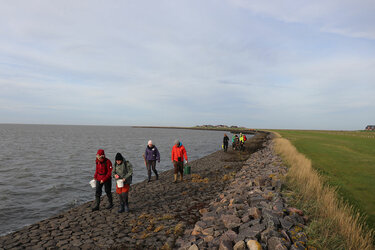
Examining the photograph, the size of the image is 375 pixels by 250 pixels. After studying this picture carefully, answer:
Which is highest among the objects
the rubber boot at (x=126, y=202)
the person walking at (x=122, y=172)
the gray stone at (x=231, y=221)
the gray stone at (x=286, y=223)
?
the person walking at (x=122, y=172)

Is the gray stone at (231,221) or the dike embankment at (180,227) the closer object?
the dike embankment at (180,227)

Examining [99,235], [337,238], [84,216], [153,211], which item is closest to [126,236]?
[99,235]

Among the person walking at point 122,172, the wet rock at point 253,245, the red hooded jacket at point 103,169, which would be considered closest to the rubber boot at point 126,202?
the person walking at point 122,172

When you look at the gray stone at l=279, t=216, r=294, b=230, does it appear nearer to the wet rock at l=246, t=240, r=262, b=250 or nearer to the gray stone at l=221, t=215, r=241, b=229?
the gray stone at l=221, t=215, r=241, b=229

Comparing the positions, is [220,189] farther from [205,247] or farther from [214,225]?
[205,247]

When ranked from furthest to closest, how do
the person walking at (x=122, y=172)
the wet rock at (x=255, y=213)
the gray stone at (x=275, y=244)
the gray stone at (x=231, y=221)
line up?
the person walking at (x=122, y=172) < the wet rock at (x=255, y=213) < the gray stone at (x=231, y=221) < the gray stone at (x=275, y=244)

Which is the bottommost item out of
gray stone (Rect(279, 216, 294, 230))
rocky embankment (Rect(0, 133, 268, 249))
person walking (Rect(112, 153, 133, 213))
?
rocky embankment (Rect(0, 133, 268, 249))

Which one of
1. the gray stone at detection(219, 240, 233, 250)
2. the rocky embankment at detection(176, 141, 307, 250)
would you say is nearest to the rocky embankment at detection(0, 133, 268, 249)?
the rocky embankment at detection(176, 141, 307, 250)

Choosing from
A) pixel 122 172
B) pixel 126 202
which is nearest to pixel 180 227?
pixel 126 202

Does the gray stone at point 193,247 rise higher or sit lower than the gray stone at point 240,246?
lower

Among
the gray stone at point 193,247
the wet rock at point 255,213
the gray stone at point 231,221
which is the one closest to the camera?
the gray stone at point 193,247

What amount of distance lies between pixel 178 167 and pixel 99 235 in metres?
7.67

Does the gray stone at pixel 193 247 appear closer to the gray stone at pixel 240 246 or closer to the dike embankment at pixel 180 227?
the dike embankment at pixel 180 227

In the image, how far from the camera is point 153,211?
9.64 m
